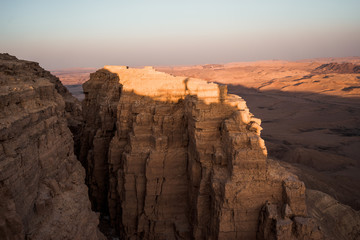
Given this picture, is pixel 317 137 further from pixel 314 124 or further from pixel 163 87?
pixel 163 87

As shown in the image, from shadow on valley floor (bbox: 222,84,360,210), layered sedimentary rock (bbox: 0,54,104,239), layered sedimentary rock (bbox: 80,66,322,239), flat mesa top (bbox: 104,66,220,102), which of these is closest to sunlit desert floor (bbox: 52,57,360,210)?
shadow on valley floor (bbox: 222,84,360,210)

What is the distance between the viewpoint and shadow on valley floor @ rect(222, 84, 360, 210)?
55.1 ft

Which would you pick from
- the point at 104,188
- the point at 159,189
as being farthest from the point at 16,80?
the point at 104,188

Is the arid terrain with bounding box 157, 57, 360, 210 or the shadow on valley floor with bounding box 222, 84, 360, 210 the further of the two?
the arid terrain with bounding box 157, 57, 360, 210

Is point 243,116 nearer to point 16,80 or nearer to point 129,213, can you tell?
point 129,213

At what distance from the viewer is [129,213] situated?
11.5m

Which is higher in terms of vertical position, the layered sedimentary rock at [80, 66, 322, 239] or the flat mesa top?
the flat mesa top

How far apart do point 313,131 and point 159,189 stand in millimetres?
26729

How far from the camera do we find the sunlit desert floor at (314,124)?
57.5ft

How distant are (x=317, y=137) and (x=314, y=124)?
6.96 meters

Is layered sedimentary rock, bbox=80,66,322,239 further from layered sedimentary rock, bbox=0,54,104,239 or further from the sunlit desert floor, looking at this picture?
the sunlit desert floor

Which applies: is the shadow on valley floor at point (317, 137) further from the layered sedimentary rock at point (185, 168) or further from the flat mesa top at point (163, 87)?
the flat mesa top at point (163, 87)

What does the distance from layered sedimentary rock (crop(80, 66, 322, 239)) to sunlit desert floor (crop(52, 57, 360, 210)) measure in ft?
28.9

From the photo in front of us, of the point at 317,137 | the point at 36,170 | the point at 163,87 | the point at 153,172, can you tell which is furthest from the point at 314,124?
the point at 36,170
